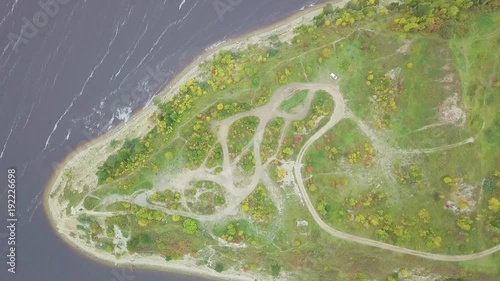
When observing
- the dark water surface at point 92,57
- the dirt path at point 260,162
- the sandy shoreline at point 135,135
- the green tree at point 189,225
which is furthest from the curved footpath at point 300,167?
the green tree at point 189,225

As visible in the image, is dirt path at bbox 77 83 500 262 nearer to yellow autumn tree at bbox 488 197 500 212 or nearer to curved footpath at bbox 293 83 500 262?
curved footpath at bbox 293 83 500 262

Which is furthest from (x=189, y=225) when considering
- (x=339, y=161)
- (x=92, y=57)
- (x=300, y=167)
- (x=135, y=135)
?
(x=92, y=57)

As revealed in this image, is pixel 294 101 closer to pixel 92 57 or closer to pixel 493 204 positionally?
pixel 493 204

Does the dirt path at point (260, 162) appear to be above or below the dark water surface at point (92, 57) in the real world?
below

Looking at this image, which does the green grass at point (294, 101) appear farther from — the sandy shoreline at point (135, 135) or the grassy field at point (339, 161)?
the sandy shoreline at point (135, 135)

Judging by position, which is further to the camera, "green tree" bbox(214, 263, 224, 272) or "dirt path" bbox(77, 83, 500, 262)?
"green tree" bbox(214, 263, 224, 272)

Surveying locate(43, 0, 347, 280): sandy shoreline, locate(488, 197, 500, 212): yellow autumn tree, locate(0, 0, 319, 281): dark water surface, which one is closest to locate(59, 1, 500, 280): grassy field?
locate(488, 197, 500, 212): yellow autumn tree
